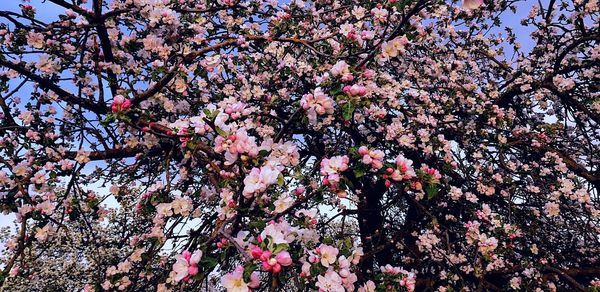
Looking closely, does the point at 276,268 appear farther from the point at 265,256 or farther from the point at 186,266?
the point at 186,266

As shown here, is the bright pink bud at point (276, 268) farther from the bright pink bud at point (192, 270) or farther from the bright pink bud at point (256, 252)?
the bright pink bud at point (192, 270)

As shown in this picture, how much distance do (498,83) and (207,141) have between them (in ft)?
19.7

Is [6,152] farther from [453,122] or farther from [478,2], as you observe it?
[453,122]

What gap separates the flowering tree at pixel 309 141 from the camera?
242cm

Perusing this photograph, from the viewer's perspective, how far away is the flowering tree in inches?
95.4

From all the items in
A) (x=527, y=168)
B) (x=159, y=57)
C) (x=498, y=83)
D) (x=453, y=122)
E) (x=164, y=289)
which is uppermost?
(x=498, y=83)

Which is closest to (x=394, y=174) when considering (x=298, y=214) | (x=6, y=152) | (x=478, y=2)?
(x=298, y=214)

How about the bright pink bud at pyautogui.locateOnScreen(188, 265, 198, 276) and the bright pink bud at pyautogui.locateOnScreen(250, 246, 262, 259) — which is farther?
the bright pink bud at pyautogui.locateOnScreen(188, 265, 198, 276)

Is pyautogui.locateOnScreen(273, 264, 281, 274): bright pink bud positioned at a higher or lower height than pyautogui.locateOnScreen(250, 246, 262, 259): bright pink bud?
lower

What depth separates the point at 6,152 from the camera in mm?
3936

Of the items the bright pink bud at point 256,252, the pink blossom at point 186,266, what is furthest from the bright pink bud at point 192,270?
the bright pink bud at point 256,252

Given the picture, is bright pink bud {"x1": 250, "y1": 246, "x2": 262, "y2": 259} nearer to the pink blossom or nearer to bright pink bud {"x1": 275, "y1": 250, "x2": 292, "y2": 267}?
bright pink bud {"x1": 275, "y1": 250, "x2": 292, "y2": 267}

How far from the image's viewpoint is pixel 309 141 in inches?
267

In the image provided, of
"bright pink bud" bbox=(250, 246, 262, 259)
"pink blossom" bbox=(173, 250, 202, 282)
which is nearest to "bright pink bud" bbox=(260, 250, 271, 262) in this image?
"bright pink bud" bbox=(250, 246, 262, 259)
